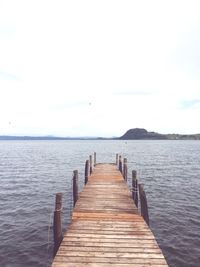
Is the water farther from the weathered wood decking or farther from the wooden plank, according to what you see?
the wooden plank

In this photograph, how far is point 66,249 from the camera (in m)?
8.42

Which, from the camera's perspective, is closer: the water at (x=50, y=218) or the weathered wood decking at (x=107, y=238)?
the weathered wood decking at (x=107, y=238)

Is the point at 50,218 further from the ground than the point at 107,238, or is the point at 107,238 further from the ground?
the point at 107,238

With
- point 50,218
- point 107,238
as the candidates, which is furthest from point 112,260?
point 50,218

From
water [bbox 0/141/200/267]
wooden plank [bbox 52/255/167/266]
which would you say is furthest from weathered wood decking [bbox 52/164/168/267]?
water [bbox 0/141/200/267]

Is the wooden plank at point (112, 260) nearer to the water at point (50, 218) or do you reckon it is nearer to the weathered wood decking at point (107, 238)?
the weathered wood decking at point (107, 238)

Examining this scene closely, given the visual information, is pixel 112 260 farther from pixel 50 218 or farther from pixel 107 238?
pixel 50 218

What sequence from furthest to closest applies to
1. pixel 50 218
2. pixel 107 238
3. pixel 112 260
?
pixel 50 218
pixel 107 238
pixel 112 260

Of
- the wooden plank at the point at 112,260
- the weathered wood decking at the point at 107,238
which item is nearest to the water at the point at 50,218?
the weathered wood decking at the point at 107,238

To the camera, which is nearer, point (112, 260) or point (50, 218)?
point (112, 260)

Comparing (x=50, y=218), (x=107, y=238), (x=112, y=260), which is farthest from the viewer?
(x=50, y=218)

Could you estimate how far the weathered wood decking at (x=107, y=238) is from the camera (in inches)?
305

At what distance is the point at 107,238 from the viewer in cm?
923

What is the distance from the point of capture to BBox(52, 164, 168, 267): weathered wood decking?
305 inches
